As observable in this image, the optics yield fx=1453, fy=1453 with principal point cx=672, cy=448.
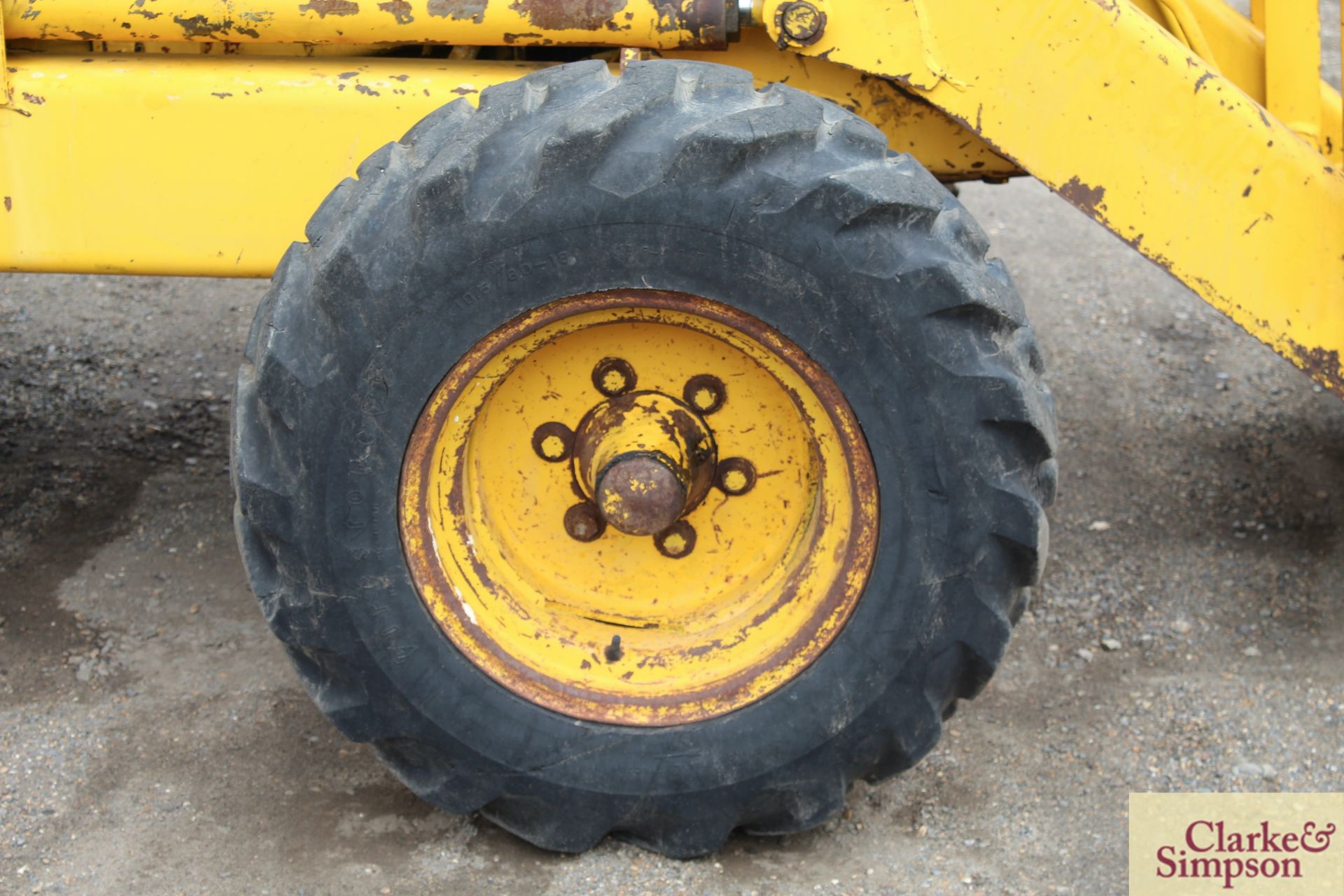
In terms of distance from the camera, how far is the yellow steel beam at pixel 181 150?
9.09 feet

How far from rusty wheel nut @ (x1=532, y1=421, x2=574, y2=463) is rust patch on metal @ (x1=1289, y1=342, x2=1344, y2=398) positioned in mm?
1433

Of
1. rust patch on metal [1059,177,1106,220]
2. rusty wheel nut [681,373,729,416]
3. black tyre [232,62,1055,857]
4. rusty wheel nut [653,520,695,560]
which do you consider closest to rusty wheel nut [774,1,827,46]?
Result: black tyre [232,62,1055,857]

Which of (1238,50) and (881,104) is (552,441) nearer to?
(881,104)

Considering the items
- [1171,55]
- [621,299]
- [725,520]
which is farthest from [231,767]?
[1171,55]

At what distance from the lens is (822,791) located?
9.02ft

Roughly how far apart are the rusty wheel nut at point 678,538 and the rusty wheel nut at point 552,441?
9.7 inches

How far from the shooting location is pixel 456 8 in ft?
9.23

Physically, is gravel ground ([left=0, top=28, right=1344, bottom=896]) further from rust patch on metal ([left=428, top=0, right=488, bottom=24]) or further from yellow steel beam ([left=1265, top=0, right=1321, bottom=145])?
rust patch on metal ([left=428, top=0, right=488, bottom=24])

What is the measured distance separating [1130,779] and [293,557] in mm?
1812

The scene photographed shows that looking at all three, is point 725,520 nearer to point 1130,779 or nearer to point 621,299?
point 621,299

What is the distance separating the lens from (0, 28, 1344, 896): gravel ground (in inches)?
111

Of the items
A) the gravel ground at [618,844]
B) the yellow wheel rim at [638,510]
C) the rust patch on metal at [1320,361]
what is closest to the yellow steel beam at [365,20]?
the yellow wheel rim at [638,510]

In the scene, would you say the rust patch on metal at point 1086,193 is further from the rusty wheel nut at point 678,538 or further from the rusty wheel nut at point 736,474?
the rusty wheel nut at point 678,538

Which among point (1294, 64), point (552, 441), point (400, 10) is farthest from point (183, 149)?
point (1294, 64)
